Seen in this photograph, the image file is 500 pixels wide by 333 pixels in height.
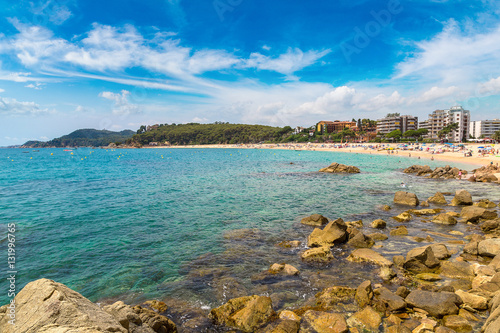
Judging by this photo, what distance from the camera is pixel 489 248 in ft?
37.7

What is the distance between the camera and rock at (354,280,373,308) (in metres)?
8.40

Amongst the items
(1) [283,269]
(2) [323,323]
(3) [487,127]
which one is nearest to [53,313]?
(2) [323,323]

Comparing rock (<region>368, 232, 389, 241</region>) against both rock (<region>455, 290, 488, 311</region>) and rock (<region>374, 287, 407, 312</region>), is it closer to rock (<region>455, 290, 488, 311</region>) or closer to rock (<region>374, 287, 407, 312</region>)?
rock (<region>455, 290, 488, 311</region>)

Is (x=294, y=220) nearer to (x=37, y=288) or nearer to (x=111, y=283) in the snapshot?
(x=111, y=283)

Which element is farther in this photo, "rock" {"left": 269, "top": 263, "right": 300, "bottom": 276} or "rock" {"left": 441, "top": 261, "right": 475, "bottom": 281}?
"rock" {"left": 269, "top": 263, "right": 300, "bottom": 276}

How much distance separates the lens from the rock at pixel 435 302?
25.3ft

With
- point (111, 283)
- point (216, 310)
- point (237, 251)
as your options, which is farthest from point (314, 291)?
point (111, 283)

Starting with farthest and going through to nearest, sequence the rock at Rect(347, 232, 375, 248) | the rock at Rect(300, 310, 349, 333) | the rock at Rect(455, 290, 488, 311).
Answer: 1. the rock at Rect(347, 232, 375, 248)
2. the rock at Rect(455, 290, 488, 311)
3. the rock at Rect(300, 310, 349, 333)

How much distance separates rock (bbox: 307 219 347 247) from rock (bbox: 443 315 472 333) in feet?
20.1

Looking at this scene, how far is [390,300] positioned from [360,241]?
5443mm

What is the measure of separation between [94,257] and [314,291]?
10284 millimetres

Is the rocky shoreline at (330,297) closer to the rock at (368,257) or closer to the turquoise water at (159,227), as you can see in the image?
the rock at (368,257)

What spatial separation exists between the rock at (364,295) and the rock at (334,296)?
27cm

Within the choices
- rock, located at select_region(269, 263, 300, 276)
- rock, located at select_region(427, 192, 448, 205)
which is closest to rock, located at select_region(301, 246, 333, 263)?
rock, located at select_region(269, 263, 300, 276)
